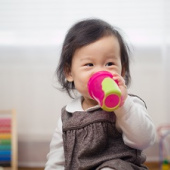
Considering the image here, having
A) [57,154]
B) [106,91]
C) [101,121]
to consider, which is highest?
[106,91]

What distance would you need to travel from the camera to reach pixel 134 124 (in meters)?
0.63

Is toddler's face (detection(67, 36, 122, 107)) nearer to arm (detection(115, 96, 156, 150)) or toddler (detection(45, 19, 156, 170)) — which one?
toddler (detection(45, 19, 156, 170))

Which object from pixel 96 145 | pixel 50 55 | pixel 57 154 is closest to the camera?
pixel 96 145

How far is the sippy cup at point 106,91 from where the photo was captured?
542mm

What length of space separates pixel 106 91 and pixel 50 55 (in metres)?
0.90

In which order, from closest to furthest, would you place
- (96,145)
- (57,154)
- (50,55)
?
(96,145) < (57,154) < (50,55)

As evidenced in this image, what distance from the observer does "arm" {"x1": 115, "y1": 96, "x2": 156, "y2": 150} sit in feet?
2.07

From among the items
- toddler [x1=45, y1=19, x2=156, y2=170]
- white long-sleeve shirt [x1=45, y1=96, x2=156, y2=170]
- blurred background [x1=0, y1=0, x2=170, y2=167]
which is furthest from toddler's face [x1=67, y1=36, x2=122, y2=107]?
blurred background [x1=0, y1=0, x2=170, y2=167]

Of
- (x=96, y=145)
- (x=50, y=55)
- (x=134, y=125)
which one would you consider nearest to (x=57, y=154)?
(x=96, y=145)

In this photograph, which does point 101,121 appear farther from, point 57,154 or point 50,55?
point 50,55

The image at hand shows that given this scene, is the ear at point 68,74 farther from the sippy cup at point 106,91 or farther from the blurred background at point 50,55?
the blurred background at point 50,55

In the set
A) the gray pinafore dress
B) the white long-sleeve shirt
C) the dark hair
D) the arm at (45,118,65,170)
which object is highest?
the dark hair

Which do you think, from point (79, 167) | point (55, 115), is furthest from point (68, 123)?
point (55, 115)

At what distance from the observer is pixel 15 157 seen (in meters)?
1.34
